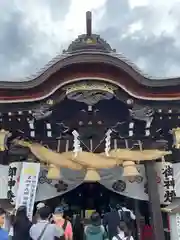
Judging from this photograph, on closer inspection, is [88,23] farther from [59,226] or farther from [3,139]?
[59,226]

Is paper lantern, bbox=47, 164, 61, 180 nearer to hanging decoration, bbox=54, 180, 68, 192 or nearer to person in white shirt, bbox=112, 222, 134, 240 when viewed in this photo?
hanging decoration, bbox=54, 180, 68, 192

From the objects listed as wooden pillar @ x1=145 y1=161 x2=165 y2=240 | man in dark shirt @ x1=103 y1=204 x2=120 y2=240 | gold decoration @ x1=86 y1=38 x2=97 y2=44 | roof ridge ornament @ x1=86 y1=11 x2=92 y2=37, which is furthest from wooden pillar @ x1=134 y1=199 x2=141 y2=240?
roof ridge ornament @ x1=86 y1=11 x2=92 y2=37

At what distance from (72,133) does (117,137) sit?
3.48ft

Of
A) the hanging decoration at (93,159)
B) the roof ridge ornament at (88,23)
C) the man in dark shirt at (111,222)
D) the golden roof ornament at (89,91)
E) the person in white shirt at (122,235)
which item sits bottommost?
the person in white shirt at (122,235)

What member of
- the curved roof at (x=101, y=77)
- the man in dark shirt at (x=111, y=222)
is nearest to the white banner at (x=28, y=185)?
the curved roof at (x=101, y=77)

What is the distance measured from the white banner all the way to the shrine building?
366mm

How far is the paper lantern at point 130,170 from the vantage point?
25.3 feet

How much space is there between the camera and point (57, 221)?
5.77 metres

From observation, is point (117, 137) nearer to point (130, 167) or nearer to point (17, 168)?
point (130, 167)

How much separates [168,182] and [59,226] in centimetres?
360

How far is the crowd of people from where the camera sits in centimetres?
462

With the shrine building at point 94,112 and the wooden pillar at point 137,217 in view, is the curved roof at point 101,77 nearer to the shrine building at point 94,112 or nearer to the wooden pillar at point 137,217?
the shrine building at point 94,112

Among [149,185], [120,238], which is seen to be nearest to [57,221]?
[120,238]

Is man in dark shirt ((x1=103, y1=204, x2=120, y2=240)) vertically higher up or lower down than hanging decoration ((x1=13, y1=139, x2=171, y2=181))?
lower down
